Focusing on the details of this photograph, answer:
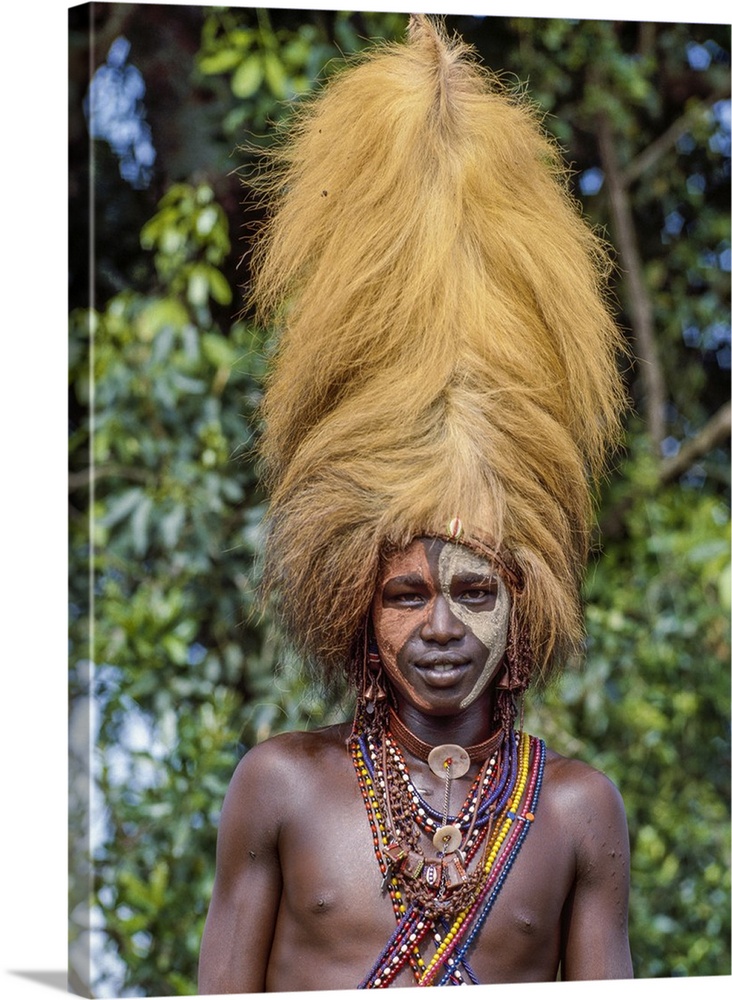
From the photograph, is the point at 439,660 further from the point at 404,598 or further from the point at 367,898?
the point at 367,898

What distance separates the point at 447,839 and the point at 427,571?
355 millimetres

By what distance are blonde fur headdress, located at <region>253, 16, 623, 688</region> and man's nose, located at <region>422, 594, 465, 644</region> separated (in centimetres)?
9

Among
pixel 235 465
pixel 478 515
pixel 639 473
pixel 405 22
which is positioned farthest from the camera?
pixel 639 473

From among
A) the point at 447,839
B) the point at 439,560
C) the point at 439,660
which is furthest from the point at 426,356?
the point at 447,839

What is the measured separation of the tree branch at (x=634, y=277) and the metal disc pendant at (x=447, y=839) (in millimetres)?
1416

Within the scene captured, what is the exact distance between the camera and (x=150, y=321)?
312 centimetres

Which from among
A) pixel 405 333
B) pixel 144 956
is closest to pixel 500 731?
pixel 405 333

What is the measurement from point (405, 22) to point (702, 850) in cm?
178

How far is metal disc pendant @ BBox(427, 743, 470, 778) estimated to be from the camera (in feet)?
7.34

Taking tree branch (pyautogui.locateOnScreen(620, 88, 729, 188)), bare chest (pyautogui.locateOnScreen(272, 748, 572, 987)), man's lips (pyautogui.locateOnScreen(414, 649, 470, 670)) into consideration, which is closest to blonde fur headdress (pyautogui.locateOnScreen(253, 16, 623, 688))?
man's lips (pyautogui.locateOnScreen(414, 649, 470, 670))

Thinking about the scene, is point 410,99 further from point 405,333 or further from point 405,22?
point 405,22

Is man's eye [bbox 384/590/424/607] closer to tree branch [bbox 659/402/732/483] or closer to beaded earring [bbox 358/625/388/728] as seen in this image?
beaded earring [bbox 358/625/388/728]

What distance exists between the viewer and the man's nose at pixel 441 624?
2.19 metres

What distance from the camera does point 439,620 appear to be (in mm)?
2193
